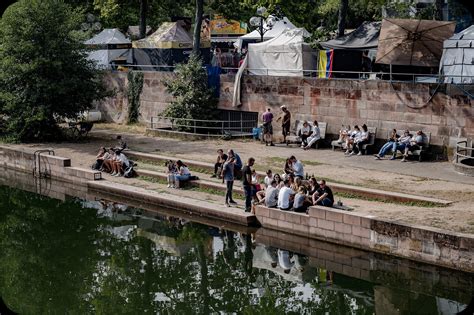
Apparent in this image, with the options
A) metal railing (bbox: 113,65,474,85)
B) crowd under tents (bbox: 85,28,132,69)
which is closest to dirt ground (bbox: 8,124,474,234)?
metal railing (bbox: 113,65,474,85)

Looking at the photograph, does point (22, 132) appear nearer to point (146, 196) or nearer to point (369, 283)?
point (146, 196)

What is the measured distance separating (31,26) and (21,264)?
50.0 feet

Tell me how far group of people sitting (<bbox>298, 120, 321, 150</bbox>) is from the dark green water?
806 cm

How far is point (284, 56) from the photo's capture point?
33312 millimetres

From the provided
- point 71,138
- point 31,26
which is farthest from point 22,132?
point 31,26

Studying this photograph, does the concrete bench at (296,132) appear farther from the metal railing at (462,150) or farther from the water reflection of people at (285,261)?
the water reflection of people at (285,261)

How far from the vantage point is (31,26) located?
32656 mm

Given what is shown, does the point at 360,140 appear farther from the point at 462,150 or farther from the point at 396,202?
the point at 396,202

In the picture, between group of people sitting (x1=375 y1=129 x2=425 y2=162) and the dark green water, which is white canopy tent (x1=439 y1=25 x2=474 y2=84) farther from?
the dark green water

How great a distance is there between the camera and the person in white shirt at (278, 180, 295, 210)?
20.4 m

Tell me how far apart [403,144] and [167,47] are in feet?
56.0

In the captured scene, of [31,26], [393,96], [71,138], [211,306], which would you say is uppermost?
[31,26]

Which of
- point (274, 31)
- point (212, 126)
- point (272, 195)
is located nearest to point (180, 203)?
point (272, 195)

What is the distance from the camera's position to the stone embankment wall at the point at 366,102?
84.8 feet
